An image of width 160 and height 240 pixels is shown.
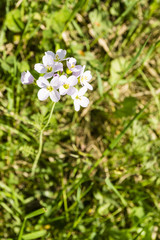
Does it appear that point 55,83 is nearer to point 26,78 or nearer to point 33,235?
point 26,78

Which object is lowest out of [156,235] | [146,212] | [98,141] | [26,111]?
[156,235]

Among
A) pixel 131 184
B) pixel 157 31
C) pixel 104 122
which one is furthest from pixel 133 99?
pixel 157 31

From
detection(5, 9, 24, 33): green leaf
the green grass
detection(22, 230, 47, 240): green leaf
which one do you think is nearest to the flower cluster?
the green grass

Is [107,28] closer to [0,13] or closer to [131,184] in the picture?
[0,13]

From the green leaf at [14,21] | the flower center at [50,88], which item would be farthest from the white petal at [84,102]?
the green leaf at [14,21]

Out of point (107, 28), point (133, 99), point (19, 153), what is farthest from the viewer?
point (107, 28)

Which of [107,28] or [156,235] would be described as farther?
[107,28]

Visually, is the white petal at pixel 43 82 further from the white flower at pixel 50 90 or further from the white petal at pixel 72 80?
the white petal at pixel 72 80
